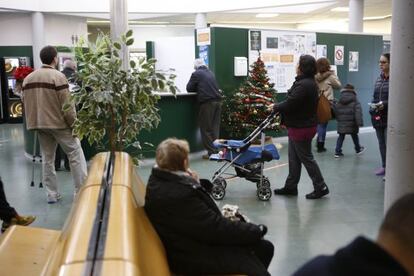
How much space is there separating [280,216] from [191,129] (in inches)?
145

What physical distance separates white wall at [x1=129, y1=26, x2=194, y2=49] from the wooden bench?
16300mm

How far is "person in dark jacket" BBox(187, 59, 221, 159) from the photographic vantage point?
7.83 m

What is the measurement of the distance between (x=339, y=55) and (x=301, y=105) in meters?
6.20

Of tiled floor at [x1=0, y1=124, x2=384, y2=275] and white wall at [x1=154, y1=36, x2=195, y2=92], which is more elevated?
white wall at [x1=154, y1=36, x2=195, y2=92]

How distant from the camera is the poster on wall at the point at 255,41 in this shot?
9227 millimetres

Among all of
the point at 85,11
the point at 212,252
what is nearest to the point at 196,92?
the point at 212,252

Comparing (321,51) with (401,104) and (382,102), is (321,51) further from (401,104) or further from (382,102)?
(401,104)

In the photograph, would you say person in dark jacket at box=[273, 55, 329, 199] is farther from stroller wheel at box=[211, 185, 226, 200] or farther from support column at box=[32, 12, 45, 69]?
support column at box=[32, 12, 45, 69]

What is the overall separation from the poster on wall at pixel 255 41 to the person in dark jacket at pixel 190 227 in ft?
22.7

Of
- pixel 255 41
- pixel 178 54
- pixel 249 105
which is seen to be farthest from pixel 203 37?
pixel 178 54

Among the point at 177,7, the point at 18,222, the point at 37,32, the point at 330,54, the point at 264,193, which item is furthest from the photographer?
the point at 177,7

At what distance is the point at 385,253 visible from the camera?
1020 mm

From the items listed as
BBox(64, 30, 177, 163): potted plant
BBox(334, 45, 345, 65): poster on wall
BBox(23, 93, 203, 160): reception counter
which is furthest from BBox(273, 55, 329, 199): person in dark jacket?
BBox(334, 45, 345, 65): poster on wall

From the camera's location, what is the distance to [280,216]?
4.80 m
